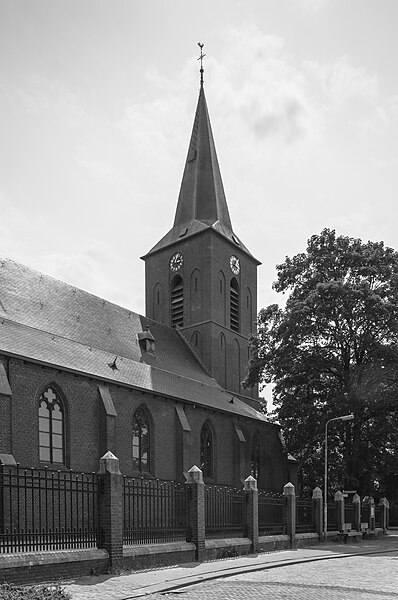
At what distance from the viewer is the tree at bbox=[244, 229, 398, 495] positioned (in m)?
32.5

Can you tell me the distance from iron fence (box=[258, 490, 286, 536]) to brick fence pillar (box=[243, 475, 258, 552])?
1.03 m

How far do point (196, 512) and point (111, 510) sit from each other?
419 cm

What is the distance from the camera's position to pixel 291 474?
4031cm

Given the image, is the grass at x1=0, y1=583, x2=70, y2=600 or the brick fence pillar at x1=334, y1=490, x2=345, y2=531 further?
the brick fence pillar at x1=334, y1=490, x2=345, y2=531

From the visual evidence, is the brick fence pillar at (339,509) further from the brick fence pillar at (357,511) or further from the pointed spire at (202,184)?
the pointed spire at (202,184)

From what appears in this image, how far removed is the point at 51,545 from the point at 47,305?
16.9 meters

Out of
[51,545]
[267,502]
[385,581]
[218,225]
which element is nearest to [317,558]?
[267,502]

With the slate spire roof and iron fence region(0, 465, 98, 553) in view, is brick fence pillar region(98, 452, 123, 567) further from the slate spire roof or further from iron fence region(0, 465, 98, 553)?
the slate spire roof

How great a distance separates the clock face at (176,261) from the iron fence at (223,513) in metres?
21.8

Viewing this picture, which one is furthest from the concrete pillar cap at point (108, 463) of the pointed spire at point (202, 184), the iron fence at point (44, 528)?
the pointed spire at point (202, 184)

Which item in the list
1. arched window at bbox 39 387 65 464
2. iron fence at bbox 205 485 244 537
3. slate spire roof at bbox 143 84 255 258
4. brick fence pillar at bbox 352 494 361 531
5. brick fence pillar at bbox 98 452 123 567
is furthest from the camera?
slate spire roof at bbox 143 84 255 258

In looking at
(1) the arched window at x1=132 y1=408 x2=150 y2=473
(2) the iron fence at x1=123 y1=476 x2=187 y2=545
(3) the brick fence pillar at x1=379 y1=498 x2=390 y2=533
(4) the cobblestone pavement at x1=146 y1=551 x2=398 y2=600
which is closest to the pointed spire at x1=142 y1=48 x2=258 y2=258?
(1) the arched window at x1=132 y1=408 x2=150 y2=473

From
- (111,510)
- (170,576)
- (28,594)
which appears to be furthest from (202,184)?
(28,594)

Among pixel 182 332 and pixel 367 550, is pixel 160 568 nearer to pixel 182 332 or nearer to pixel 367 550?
pixel 367 550
